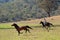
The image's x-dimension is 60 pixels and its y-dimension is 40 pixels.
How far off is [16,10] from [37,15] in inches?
733

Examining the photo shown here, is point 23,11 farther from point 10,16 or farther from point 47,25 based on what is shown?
point 47,25

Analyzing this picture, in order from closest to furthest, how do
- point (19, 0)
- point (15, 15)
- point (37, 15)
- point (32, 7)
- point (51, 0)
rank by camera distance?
point (51, 0), point (37, 15), point (15, 15), point (32, 7), point (19, 0)

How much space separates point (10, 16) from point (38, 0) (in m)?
39.4

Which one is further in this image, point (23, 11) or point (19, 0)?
point (19, 0)

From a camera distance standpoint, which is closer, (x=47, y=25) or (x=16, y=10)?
(x=47, y=25)

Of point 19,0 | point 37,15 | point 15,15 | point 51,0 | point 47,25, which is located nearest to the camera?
point 47,25

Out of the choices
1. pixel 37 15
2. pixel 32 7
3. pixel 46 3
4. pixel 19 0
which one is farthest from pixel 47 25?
pixel 19 0

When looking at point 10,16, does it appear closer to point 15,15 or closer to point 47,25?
point 15,15

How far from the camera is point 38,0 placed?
249 ft

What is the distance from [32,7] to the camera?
5325 inches

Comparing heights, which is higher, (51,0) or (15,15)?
(51,0)

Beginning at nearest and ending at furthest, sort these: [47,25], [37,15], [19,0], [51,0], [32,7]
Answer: [47,25], [51,0], [37,15], [32,7], [19,0]

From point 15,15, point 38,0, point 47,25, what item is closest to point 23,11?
point 15,15

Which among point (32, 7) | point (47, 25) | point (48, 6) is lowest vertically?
point (32, 7)
